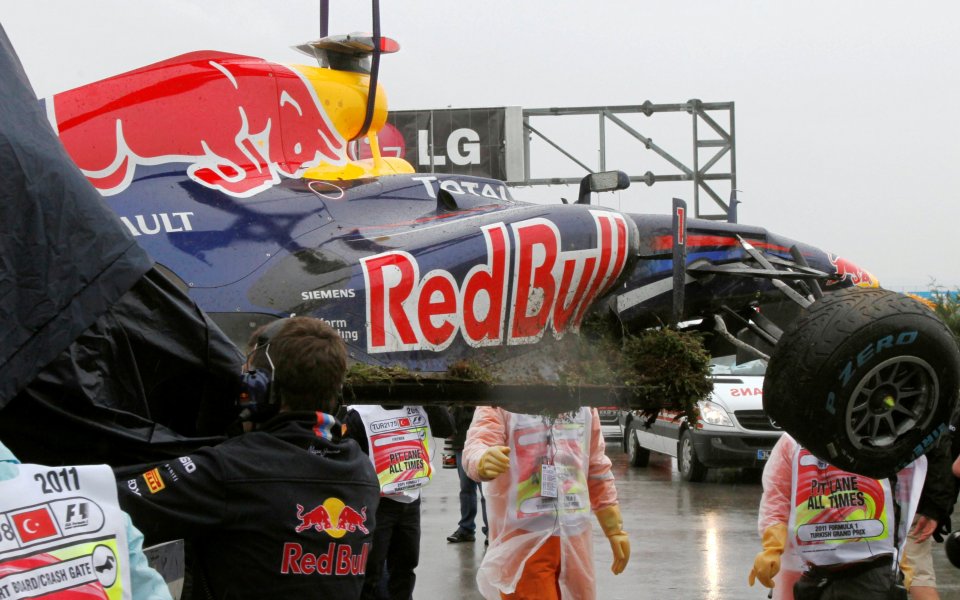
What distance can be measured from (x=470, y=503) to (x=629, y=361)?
6579 mm

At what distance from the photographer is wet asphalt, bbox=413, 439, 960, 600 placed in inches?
317

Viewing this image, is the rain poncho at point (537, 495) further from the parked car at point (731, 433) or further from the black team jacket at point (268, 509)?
the parked car at point (731, 433)

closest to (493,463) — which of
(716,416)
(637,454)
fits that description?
(716,416)

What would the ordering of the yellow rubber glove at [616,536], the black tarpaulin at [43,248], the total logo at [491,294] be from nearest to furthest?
the black tarpaulin at [43,248] < the total logo at [491,294] < the yellow rubber glove at [616,536]

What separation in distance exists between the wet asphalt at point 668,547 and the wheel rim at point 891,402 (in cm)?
447

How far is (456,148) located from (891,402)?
21.8 meters

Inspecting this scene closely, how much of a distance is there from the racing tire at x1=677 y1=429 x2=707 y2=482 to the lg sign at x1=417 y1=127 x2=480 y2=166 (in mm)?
11561

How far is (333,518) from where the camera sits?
275 cm

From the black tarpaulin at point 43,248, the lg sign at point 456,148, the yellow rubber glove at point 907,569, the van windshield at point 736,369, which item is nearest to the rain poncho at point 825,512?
the yellow rubber glove at point 907,569

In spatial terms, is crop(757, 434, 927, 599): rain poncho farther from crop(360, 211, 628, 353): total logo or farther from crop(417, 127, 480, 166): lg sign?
crop(417, 127, 480, 166): lg sign

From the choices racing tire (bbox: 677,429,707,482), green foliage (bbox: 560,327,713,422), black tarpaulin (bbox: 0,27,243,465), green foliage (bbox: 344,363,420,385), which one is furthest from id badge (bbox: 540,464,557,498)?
racing tire (bbox: 677,429,707,482)

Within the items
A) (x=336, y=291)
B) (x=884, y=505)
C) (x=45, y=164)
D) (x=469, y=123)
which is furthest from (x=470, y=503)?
(x=469, y=123)

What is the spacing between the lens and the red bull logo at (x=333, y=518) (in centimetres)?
269

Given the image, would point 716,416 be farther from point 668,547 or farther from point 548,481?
point 548,481
